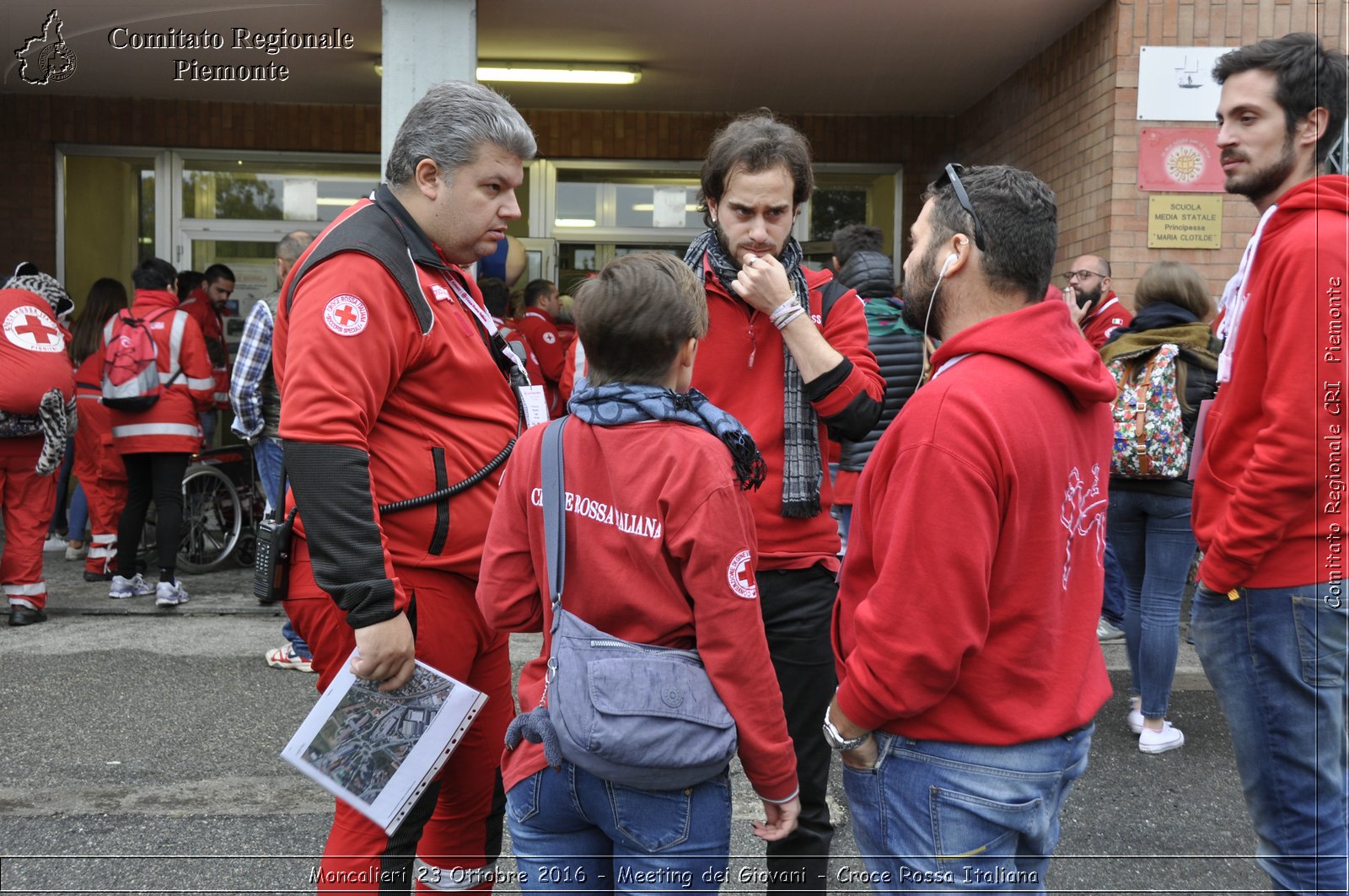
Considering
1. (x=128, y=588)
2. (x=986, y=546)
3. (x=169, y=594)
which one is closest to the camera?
(x=986, y=546)

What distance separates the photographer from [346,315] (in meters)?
2.25

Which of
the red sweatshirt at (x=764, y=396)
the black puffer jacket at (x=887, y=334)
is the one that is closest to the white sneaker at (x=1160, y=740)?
the black puffer jacket at (x=887, y=334)

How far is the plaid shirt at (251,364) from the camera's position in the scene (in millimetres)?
5988

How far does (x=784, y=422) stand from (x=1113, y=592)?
4119 mm

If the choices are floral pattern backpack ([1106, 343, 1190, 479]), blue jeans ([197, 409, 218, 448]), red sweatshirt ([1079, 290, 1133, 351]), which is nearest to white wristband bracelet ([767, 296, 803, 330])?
floral pattern backpack ([1106, 343, 1190, 479])

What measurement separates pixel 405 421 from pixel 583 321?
0.57 meters

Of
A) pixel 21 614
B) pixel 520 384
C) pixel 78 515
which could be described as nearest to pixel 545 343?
pixel 78 515

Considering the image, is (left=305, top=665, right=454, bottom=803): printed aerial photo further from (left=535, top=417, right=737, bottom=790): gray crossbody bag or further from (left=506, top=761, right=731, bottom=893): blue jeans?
(left=535, top=417, right=737, bottom=790): gray crossbody bag

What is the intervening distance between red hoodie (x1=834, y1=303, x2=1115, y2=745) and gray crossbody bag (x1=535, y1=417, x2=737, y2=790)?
10.3 inches

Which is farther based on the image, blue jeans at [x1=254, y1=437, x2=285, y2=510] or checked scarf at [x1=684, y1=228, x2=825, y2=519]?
blue jeans at [x1=254, y1=437, x2=285, y2=510]

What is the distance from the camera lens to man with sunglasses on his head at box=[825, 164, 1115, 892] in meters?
1.77

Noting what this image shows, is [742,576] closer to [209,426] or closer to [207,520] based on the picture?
[207,520]

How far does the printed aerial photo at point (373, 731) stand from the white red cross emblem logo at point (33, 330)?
5105 mm

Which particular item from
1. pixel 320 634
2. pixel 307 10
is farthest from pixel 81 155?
pixel 320 634
